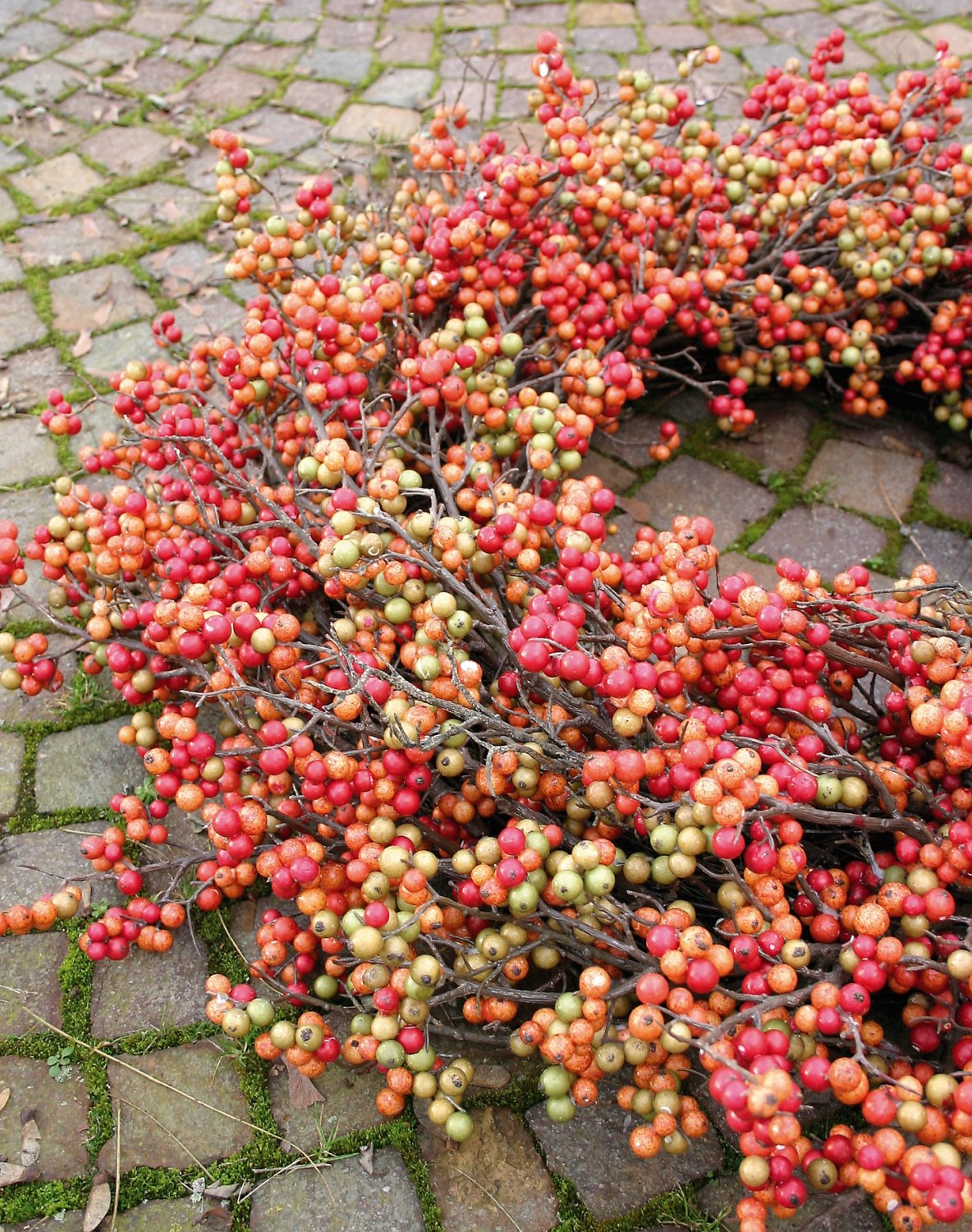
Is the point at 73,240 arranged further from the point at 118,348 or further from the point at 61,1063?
the point at 61,1063

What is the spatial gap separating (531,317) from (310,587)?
1440 millimetres

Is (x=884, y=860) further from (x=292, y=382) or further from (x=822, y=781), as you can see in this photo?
(x=292, y=382)

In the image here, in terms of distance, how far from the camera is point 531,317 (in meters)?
3.58

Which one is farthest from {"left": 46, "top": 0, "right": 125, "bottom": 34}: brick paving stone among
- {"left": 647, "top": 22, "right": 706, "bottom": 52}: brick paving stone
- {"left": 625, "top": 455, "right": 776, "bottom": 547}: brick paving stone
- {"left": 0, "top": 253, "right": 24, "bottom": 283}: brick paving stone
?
{"left": 625, "top": 455, "right": 776, "bottom": 547}: brick paving stone

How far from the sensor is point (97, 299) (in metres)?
4.68

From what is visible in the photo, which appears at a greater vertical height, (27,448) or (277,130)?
(277,130)

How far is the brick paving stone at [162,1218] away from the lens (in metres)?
2.22

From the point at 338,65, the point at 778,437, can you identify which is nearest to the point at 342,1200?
the point at 778,437

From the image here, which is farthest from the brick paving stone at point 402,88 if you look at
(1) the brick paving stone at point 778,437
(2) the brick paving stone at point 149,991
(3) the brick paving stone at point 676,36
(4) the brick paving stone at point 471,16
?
(2) the brick paving stone at point 149,991

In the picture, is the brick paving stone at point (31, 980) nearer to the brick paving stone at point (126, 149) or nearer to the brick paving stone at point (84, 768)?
the brick paving stone at point (84, 768)

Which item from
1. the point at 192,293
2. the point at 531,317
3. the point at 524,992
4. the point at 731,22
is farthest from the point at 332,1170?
the point at 731,22

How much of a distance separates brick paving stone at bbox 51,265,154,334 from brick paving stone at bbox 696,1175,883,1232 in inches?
169

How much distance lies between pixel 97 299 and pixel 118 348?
47 centimetres

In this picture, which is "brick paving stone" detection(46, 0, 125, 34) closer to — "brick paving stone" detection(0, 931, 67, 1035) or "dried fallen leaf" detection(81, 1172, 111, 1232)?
"brick paving stone" detection(0, 931, 67, 1035)
